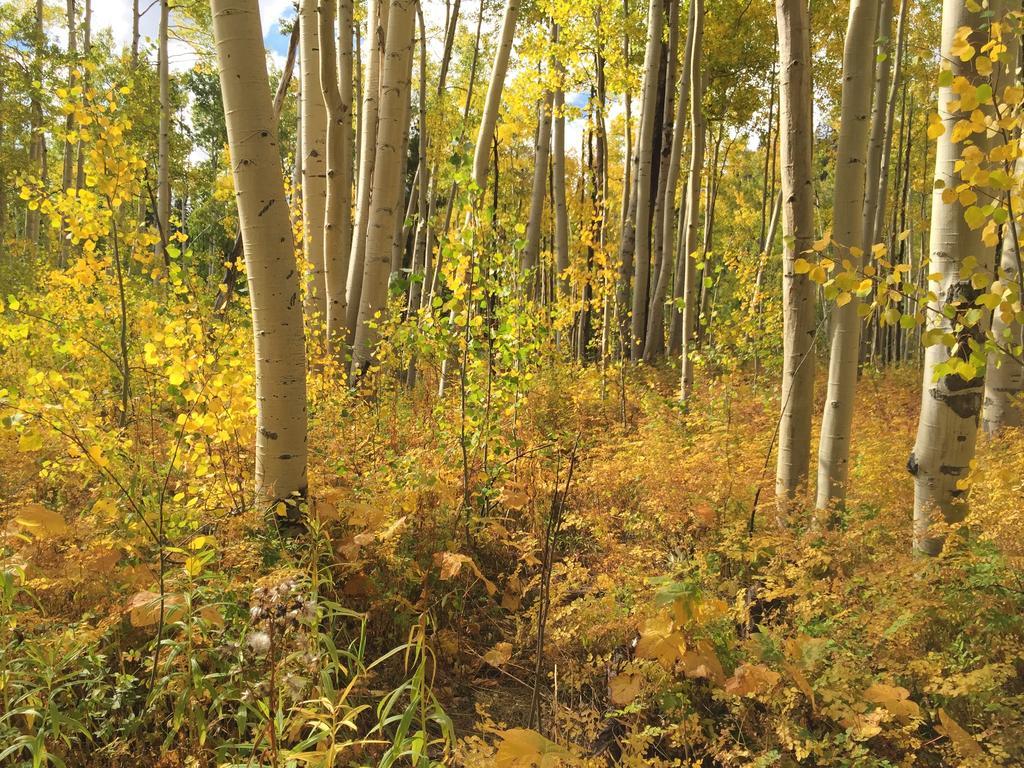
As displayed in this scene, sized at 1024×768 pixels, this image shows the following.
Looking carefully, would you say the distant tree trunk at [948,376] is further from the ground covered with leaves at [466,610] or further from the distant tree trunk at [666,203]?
the distant tree trunk at [666,203]

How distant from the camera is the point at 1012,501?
2.82m

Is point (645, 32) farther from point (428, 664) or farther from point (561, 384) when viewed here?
point (428, 664)

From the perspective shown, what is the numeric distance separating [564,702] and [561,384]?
15.2ft

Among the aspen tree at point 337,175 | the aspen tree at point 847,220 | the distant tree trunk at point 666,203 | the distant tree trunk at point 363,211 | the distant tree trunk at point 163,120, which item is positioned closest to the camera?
the aspen tree at point 847,220

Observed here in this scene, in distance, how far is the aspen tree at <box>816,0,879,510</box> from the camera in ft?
9.98

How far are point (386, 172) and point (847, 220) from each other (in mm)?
3653

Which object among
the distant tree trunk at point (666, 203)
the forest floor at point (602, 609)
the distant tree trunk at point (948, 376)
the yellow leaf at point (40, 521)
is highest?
the distant tree trunk at point (666, 203)

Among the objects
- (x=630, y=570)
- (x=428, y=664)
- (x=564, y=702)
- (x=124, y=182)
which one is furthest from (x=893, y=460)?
(x=124, y=182)

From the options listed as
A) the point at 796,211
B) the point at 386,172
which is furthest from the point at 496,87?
the point at 796,211

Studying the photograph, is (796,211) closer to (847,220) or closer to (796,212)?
(796,212)

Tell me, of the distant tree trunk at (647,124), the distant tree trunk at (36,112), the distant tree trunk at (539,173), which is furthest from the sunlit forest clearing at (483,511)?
the distant tree trunk at (36,112)

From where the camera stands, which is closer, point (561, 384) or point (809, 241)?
point (809, 241)

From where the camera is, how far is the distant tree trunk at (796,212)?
3.13m

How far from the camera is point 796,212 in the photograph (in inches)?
124
